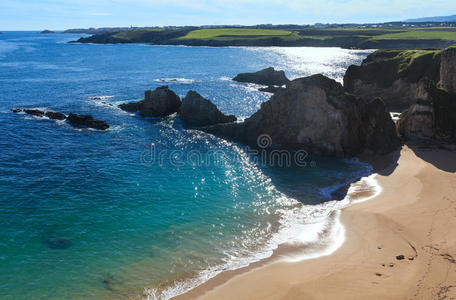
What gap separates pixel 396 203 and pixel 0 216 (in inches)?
1300

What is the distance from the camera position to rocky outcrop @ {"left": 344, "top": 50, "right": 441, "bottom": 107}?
64.8 metres

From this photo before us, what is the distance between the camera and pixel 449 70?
49.0 metres

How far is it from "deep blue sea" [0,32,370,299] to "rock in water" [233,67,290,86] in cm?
4188

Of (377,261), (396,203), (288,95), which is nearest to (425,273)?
(377,261)

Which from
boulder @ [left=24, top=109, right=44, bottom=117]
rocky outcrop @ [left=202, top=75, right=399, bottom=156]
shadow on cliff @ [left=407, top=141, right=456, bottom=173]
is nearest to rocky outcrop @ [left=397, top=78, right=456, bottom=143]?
shadow on cliff @ [left=407, top=141, right=456, bottom=173]

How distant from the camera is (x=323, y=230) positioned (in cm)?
2805

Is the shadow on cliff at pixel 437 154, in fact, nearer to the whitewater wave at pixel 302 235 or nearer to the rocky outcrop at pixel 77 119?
the whitewater wave at pixel 302 235

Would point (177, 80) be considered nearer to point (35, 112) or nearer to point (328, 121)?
point (35, 112)

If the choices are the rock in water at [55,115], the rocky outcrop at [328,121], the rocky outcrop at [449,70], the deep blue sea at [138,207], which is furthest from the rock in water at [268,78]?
the rock in water at [55,115]

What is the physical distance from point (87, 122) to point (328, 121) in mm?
34963

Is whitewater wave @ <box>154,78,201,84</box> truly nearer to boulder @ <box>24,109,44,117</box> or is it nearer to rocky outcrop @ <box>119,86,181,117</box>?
rocky outcrop @ <box>119,86,181,117</box>

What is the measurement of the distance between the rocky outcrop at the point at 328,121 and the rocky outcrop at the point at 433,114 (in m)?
3.63

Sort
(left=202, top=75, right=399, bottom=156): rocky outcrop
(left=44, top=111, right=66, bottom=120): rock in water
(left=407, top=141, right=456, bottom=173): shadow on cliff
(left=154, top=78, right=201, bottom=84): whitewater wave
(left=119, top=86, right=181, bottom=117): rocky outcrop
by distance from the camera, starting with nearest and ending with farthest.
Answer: (left=407, top=141, right=456, bottom=173): shadow on cliff < (left=202, top=75, right=399, bottom=156): rocky outcrop < (left=44, top=111, right=66, bottom=120): rock in water < (left=119, top=86, right=181, bottom=117): rocky outcrop < (left=154, top=78, right=201, bottom=84): whitewater wave

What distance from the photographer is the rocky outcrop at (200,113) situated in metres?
55.9
